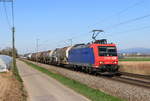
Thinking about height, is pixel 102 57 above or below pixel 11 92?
above

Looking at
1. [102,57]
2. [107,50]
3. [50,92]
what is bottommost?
[50,92]

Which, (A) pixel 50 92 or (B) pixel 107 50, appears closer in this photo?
(A) pixel 50 92

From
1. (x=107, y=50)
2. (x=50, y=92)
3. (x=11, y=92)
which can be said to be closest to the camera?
(x=11, y=92)

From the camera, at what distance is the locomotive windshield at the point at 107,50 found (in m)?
30.5

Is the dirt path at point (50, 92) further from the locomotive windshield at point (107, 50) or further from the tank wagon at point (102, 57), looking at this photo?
the locomotive windshield at point (107, 50)

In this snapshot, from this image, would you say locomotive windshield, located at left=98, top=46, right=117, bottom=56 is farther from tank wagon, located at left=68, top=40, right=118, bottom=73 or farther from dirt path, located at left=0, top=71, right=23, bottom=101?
dirt path, located at left=0, top=71, right=23, bottom=101

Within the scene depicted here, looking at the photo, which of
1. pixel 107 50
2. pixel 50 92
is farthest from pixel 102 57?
pixel 50 92

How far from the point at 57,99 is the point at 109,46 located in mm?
17275

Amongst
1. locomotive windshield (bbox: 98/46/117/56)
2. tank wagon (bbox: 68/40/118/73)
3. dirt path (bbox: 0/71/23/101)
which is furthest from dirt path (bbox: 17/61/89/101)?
locomotive windshield (bbox: 98/46/117/56)

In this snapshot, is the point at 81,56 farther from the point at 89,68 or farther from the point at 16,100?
the point at 16,100

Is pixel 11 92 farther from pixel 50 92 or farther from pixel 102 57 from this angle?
pixel 102 57

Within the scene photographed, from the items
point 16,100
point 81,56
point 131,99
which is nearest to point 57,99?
point 16,100

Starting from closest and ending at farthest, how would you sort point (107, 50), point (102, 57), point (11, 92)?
1. point (11, 92)
2. point (102, 57)
3. point (107, 50)

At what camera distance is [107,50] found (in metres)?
30.7
